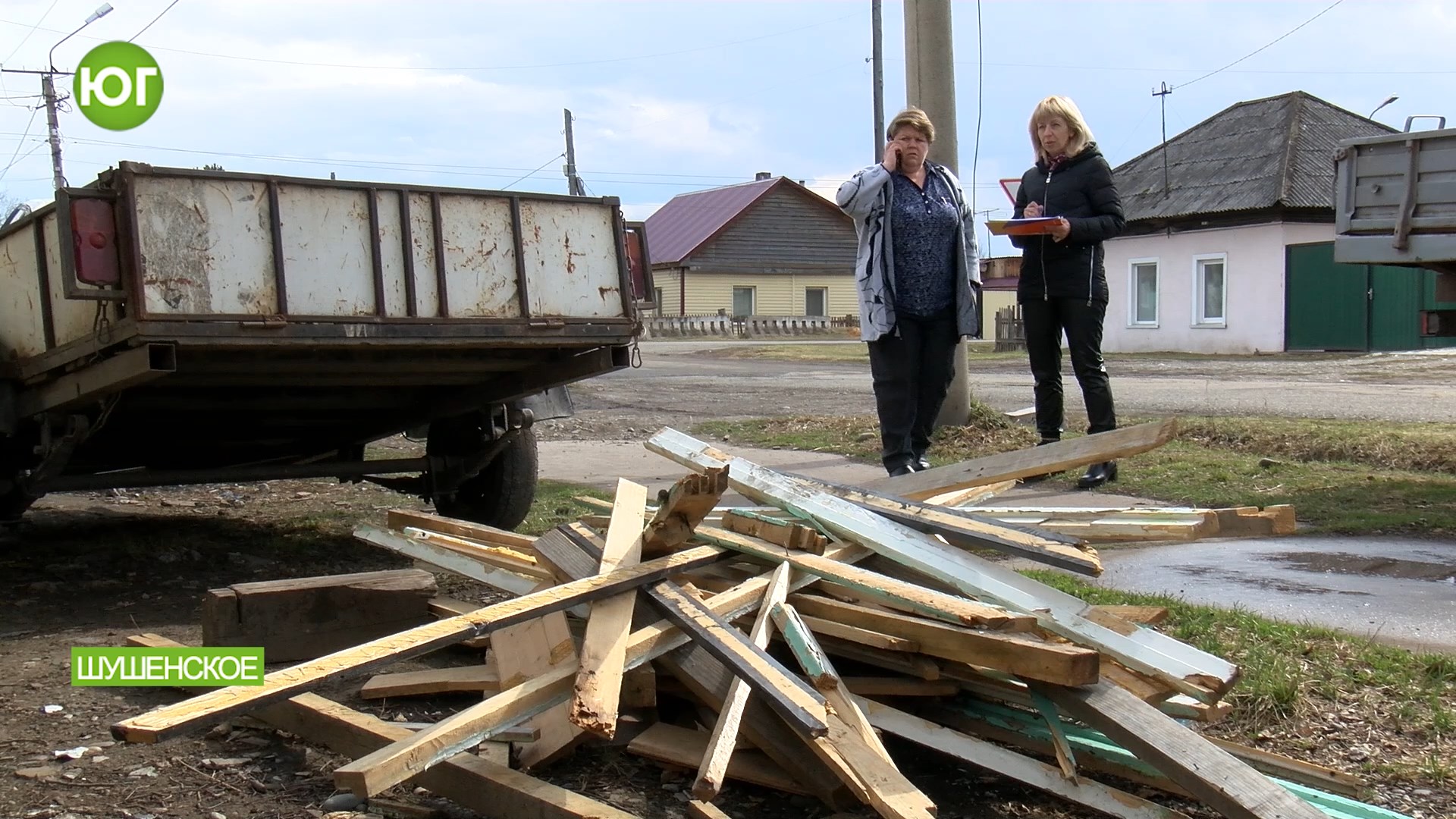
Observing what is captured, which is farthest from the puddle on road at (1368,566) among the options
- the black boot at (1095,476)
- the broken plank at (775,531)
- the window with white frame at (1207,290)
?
the window with white frame at (1207,290)

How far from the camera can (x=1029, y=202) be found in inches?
299

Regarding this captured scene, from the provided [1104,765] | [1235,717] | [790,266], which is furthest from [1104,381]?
[790,266]

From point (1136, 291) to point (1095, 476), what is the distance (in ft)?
83.4

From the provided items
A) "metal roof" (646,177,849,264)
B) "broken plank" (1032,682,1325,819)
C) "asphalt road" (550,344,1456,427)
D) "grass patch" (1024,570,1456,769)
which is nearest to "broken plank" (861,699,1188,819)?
"broken plank" (1032,682,1325,819)

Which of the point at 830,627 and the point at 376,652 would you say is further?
the point at 830,627

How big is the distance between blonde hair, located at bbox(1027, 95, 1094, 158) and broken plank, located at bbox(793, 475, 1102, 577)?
11.7 feet

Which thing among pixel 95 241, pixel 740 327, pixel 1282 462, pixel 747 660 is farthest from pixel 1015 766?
pixel 740 327

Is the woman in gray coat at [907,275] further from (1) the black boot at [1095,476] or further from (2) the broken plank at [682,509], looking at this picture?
(2) the broken plank at [682,509]

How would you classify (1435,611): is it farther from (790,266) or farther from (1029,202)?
(790,266)

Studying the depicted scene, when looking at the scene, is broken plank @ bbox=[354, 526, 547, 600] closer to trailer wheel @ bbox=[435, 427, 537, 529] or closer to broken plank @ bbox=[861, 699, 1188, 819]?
broken plank @ bbox=[861, 699, 1188, 819]

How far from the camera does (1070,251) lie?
7438mm

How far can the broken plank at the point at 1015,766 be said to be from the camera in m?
3.10

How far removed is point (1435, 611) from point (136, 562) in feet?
18.0

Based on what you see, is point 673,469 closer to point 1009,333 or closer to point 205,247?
point 205,247
